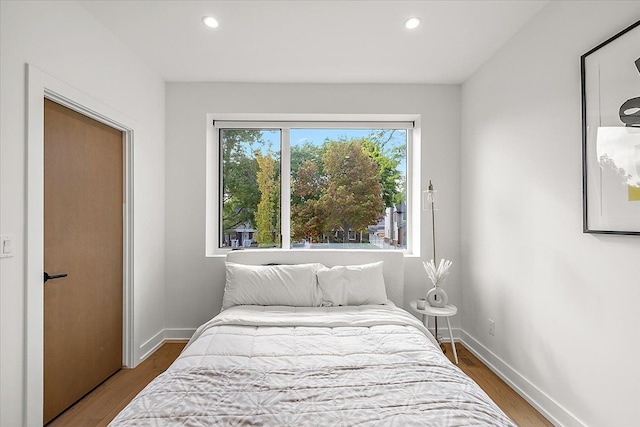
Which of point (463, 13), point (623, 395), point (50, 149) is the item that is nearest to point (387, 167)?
point (463, 13)

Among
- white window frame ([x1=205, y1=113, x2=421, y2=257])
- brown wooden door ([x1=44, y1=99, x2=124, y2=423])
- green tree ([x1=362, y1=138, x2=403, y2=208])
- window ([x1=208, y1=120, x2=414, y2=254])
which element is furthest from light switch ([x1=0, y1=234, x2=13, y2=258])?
green tree ([x1=362, y1=138, x2=403, y2=208])

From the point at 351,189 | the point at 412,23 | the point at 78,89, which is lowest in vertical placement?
the point at 351,189

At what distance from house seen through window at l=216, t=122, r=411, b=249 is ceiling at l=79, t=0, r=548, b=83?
609 millimetres

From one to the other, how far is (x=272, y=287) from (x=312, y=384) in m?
1.48

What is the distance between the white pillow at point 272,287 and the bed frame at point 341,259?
31 centimetres

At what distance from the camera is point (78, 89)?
7.64ft

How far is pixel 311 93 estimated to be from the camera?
361 cm

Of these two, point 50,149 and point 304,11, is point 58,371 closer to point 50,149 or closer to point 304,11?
point 50,149

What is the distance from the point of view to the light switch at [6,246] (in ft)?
5.82

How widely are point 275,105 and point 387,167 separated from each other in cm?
130

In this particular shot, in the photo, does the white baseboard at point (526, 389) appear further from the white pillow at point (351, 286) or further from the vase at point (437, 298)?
the white pillow at point (351, 286)

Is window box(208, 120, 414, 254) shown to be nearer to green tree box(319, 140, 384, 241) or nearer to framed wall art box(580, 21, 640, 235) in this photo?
→ green tree box(319, 140, 384, 241)

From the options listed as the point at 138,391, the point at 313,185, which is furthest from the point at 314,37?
the point at 138,391

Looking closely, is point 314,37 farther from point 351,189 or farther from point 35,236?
point 35,236
